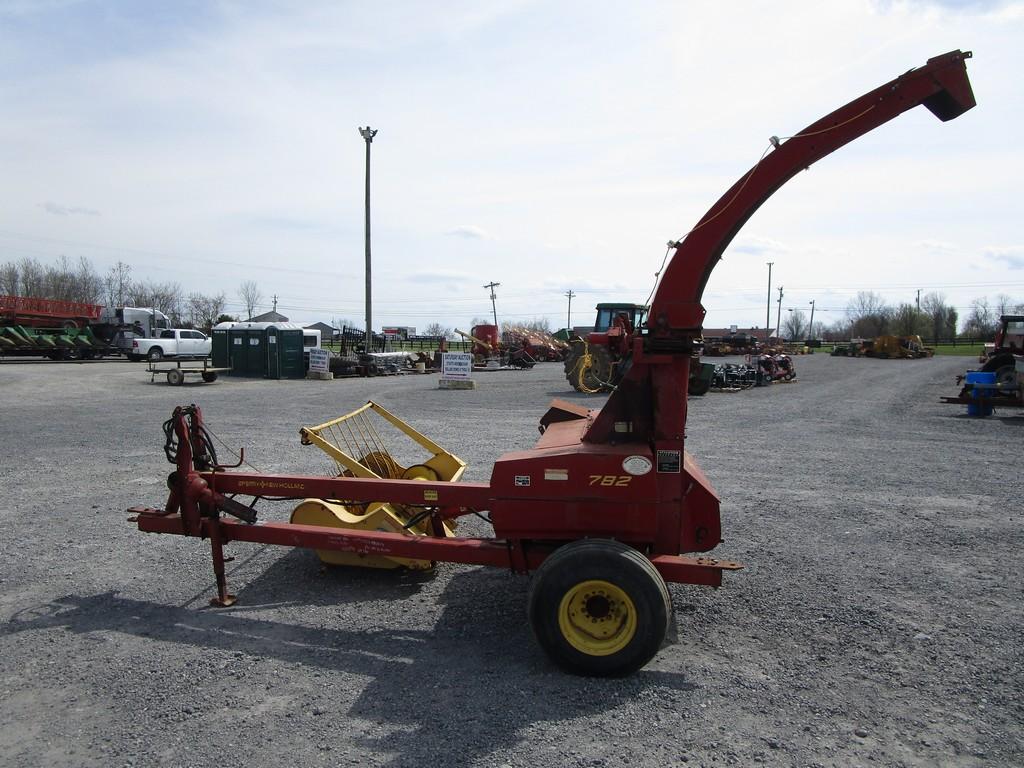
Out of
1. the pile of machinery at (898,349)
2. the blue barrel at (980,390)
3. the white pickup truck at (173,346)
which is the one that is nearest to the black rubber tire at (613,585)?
the blue barrel at (980,390)

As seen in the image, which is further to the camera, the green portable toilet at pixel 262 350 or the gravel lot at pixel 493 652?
the green portable toilet at pixel 262 350

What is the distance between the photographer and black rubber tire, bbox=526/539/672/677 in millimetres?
3740

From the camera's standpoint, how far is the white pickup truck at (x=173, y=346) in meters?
37.6

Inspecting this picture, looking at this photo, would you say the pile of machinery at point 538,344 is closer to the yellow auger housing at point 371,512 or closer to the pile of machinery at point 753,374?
the pile of machinery at point 753,374

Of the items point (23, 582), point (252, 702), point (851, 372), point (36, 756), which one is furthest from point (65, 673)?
point (851, 372)

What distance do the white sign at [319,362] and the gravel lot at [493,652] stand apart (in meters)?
19.3

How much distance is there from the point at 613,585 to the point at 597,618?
0.28 m

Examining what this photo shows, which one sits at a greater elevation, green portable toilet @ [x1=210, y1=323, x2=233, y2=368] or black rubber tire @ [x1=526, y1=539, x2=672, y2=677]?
green portable toilet @ [x1=210, y1=323, x2=233, y2=368]

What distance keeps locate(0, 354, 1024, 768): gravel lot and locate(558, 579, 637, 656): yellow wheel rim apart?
0.22 meters

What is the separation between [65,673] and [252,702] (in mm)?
1225

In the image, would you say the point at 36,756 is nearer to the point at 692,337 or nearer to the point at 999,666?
the point at 692,337

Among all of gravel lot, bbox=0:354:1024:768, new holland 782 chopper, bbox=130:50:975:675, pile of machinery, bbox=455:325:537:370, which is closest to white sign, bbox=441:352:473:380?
pile of machinery, bbox=455:325:537:370

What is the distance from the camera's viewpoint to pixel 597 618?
12.9 feet

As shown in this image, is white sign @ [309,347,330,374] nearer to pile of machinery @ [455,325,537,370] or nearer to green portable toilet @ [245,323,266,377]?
green portable toilet @ [245,323,266,377]
